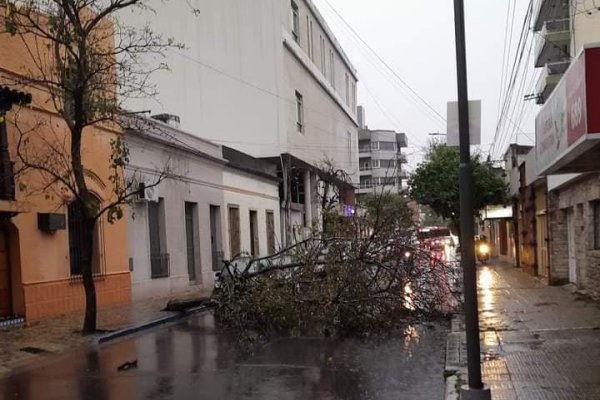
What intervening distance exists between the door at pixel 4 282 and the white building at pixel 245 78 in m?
14.1

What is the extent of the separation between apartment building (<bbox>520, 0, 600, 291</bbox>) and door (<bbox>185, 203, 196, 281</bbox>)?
11.8m

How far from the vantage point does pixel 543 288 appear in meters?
19.7

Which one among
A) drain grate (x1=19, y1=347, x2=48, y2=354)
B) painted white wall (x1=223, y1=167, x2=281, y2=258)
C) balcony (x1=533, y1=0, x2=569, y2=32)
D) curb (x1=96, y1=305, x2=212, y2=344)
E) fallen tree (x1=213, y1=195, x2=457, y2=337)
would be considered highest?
balcony (x1=533, y1=0, x2=569, y2=32)

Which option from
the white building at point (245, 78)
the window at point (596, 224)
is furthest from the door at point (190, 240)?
the window at point (596, 224)

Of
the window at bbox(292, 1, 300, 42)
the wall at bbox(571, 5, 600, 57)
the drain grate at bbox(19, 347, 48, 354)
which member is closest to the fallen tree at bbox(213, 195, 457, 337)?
the drain grate at bbox(19, 347, 48, 354)

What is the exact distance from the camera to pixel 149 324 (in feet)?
46.2

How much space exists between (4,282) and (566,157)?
11.2 m

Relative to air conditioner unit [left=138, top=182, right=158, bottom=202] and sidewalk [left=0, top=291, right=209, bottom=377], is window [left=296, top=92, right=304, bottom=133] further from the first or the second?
sidewalk [left=0, top=291, right=209, bottom=377]

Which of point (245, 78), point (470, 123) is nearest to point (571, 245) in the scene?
point (470, 123)

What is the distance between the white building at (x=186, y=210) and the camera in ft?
64.5

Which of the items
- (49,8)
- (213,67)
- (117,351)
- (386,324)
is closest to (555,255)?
(386,324)

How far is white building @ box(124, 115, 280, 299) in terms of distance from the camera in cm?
1966

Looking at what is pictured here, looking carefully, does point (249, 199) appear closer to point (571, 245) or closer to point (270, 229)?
point (270, 229)

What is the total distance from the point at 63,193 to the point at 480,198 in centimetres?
2639
